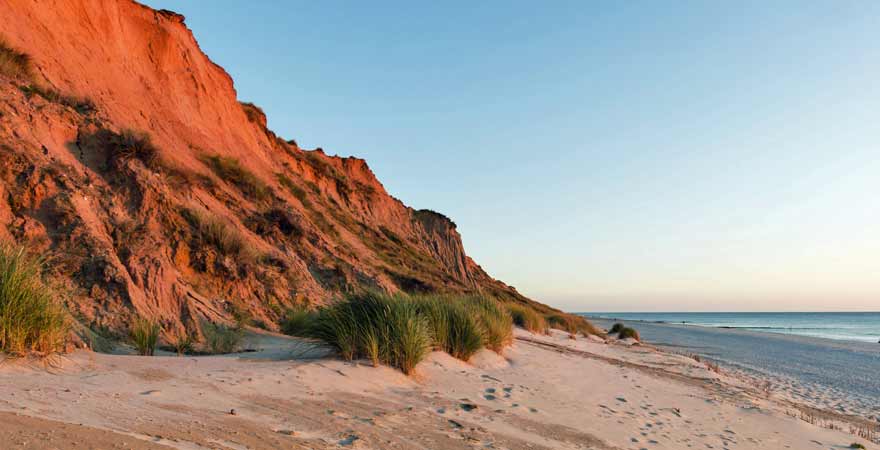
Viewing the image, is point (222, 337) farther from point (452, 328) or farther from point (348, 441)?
point (348, 441)

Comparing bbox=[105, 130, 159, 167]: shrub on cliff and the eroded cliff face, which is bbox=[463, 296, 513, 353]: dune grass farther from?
bbox=[105, 130, 159, 167]: shrub on cliff

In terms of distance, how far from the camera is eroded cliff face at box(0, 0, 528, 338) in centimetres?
1131

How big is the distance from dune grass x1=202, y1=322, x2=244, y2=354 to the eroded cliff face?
30 cm

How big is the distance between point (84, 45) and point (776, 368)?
25378 mm

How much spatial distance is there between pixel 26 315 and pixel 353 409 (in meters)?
3.39

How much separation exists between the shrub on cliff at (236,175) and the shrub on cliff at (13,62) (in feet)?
19.4

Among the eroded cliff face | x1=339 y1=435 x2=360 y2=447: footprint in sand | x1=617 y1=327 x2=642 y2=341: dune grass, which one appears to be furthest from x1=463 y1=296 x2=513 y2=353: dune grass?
x1=617 y1=327 x2=642 y2=341: dune grass

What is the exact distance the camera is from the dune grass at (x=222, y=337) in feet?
34.5

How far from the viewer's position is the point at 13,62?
47.7 feet

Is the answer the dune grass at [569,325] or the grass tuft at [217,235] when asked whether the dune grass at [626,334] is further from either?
the grass tuft at [217,235]

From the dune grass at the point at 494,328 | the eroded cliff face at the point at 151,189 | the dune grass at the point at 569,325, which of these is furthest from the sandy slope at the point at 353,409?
the dune grass at the point at 569,325

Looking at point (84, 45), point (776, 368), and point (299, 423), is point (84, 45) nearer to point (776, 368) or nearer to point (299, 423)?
point (299, 423)

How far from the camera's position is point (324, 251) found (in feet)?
65.9

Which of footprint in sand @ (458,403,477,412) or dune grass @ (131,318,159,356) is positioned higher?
dune grass @ (131,318,159,356)
